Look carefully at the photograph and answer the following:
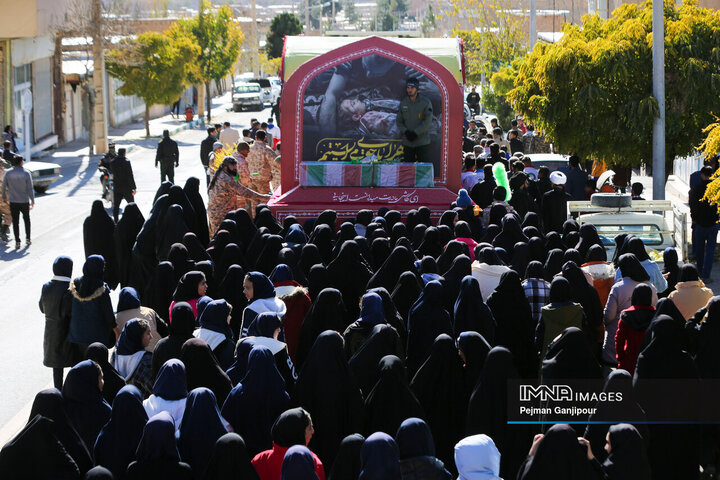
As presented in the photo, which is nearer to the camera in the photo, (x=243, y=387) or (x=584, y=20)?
(x=243, y=387)

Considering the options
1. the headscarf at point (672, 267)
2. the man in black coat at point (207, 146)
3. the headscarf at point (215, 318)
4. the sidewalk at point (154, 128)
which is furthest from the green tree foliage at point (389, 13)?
the headscarf at point (215, 318)

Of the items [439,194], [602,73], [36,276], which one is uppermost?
[602,73]

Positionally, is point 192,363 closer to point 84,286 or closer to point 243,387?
point 243,387

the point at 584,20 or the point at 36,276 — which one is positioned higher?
the point at 584,20

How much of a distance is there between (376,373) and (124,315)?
2456 millimetres

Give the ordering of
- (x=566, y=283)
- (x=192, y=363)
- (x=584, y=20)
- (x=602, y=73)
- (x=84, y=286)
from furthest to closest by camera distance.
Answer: (x=584, y=20) → (x=602, y=73) → (x=84, y=286) → (x=566, y=283) → (x=192, y=363)

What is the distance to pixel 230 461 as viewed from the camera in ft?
18.1

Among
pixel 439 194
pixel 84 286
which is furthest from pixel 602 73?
pixel 84 286

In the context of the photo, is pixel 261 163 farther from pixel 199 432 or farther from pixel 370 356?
pixel 199 432

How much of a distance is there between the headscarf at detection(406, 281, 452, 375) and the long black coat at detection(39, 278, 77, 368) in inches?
117

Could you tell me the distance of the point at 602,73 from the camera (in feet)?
55.7

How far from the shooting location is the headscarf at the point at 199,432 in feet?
20.1

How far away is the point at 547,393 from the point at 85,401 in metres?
2.92

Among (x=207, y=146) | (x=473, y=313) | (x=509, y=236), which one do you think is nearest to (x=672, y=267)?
(x=509, y=236)
